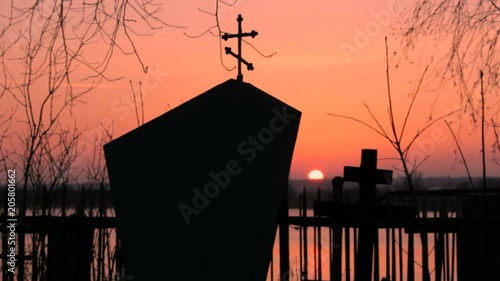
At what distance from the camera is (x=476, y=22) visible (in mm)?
7359

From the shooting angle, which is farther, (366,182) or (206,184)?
(366,182)

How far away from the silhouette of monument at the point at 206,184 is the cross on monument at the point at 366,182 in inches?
50.8

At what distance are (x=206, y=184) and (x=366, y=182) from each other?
1826 millimetres

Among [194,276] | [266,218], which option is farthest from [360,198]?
[194,276]

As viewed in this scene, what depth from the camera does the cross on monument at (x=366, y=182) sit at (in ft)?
21.9

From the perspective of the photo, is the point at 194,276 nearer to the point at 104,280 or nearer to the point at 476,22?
the point at 104,280

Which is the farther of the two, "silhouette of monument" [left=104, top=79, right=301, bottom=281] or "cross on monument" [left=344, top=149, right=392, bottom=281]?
"cross on monument" [left=344, top=149, right=392, bottom=281]

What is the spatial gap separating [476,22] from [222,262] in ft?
12.3

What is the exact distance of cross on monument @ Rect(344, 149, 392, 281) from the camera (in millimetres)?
6676

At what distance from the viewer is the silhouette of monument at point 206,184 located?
567cm

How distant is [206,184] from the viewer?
5.69 metres

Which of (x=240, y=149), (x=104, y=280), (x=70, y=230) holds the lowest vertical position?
(x=104, y=280)

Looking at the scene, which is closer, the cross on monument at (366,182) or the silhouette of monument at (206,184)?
the silhouette of monument at (206,184)

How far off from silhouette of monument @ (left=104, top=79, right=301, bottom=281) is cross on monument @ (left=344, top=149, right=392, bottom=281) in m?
1.29
